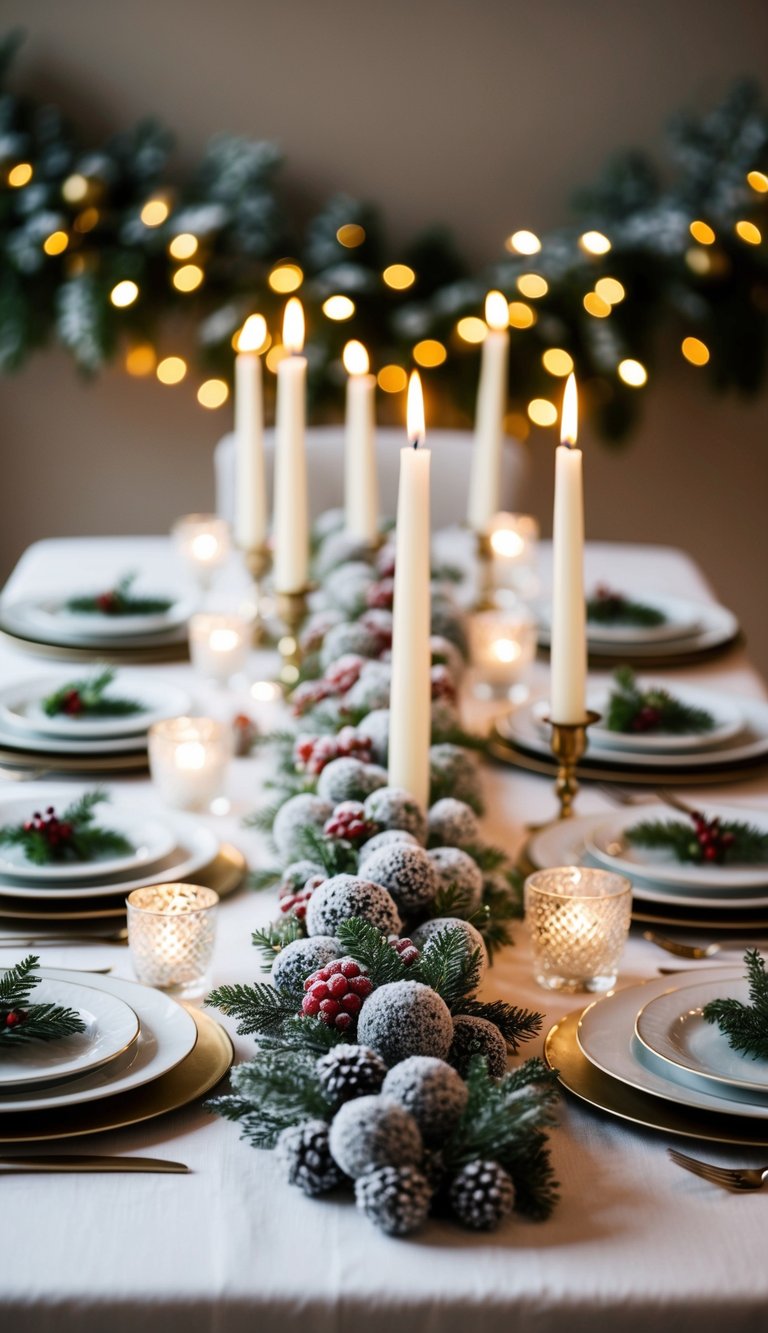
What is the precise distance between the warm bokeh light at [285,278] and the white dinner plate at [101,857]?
226 cm

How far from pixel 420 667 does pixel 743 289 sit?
2488 millimetres

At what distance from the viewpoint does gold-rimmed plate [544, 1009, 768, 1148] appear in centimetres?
91

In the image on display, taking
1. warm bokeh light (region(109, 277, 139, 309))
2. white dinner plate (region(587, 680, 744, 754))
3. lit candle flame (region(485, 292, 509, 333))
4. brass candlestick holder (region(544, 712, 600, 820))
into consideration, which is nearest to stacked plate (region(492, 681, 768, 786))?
white dinner plate (region(587, 680, 744, 754))

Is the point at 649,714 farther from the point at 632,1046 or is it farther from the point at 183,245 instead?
the point at 183,245

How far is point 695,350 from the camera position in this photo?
11.6ft

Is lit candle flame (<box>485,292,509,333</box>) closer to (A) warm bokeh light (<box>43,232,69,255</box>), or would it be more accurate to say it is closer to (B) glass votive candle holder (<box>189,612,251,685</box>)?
(B) glass votive candle holder (<box>189,612,251,685</box>)

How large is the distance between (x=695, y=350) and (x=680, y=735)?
2051mm

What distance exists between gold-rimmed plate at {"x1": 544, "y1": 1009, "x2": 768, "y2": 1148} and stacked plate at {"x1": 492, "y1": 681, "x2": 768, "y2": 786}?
63 centimetres

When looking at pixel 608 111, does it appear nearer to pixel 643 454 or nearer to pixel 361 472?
pixel 643 454

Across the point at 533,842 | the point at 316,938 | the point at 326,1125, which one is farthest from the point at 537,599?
the point at 326,1125

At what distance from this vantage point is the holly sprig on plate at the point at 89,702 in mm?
1692

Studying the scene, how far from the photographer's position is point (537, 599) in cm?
227

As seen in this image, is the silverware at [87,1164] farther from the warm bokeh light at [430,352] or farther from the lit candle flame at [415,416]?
the warm bokeh light at [430,352]

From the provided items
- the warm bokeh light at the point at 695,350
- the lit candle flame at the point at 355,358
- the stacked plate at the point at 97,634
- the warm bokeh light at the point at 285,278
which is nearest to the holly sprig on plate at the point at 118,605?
the stacked plate at the point at 97,634
